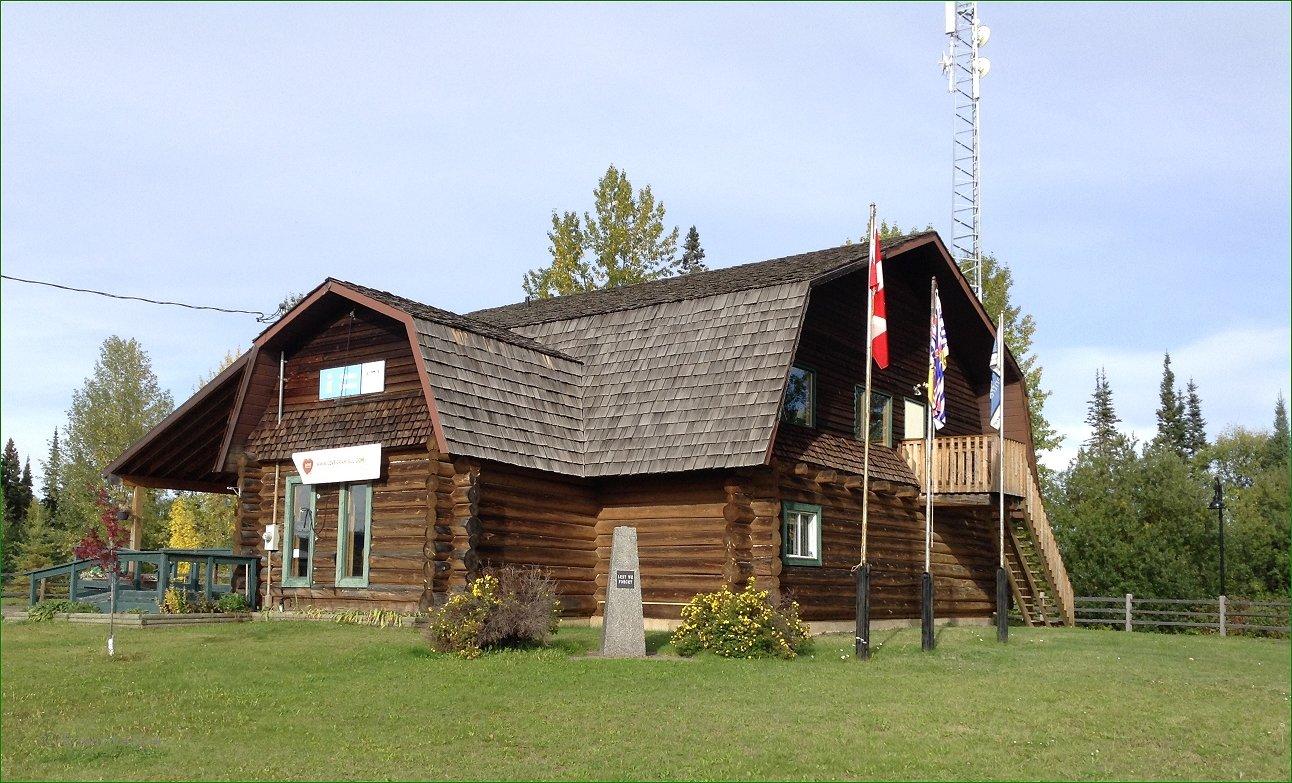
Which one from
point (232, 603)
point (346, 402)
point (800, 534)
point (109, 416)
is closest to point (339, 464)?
point (346, 402)

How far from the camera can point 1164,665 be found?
18.4 m

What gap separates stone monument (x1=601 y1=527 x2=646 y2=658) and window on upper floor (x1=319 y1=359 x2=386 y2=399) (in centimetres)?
724

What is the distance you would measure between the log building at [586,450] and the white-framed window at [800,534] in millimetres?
70

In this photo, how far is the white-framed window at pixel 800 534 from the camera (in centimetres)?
2273

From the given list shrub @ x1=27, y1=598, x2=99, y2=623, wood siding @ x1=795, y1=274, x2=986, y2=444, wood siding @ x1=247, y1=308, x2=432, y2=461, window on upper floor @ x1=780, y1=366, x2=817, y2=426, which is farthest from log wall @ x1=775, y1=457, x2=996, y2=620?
shrub @ x1=27, y1=598, x2=99, y2=623

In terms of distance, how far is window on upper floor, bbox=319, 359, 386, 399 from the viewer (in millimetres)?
22562

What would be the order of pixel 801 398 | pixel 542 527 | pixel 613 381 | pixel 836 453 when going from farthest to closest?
pixel 836 453 < pixel 613 381 < pixel 801 398 < pixel 542 527

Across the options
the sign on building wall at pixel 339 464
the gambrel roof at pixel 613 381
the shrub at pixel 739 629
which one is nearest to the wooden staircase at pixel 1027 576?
the gambrel roof at pixel 613 381

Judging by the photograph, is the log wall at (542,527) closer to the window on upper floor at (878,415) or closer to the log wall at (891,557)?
the log wall at (891,557)

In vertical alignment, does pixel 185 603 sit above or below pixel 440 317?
below

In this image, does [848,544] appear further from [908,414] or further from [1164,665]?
[1164,665]

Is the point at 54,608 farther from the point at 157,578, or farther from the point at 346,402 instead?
the point at 346,402

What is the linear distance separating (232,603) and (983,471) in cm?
1590

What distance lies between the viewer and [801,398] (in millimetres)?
24078
